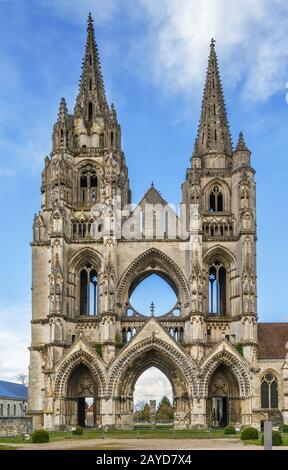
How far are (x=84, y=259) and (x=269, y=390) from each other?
18.9m

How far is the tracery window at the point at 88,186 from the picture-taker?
65.3m

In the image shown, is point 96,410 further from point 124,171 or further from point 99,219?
point 124,171

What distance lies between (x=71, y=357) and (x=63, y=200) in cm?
1322

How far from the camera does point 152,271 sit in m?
64.4

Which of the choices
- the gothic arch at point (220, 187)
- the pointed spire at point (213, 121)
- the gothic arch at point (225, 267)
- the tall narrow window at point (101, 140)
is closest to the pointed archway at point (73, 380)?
the gothic arch at point (225, 267)

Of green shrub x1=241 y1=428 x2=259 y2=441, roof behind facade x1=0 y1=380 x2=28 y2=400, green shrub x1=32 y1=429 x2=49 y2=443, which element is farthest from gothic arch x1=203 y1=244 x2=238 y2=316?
roof behind facade x1=0 y1=380 x2=28 y2=400

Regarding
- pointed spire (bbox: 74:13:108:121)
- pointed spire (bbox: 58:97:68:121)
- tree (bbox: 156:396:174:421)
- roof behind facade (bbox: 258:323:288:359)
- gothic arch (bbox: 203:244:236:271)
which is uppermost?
pointed spire (bbox: 74:13:108:121)

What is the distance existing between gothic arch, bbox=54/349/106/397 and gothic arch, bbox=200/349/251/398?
783cm

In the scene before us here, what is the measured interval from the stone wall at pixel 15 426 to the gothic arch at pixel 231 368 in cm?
A: 1395

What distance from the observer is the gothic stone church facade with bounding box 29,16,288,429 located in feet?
192

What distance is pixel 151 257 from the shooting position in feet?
209

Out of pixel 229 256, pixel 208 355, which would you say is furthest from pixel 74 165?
pixel 208 355

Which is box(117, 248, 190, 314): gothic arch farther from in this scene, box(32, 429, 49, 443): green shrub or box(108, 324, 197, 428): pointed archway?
box(32, 429, 49, 443): green shrub

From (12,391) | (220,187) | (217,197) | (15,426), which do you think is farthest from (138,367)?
(12,391)
